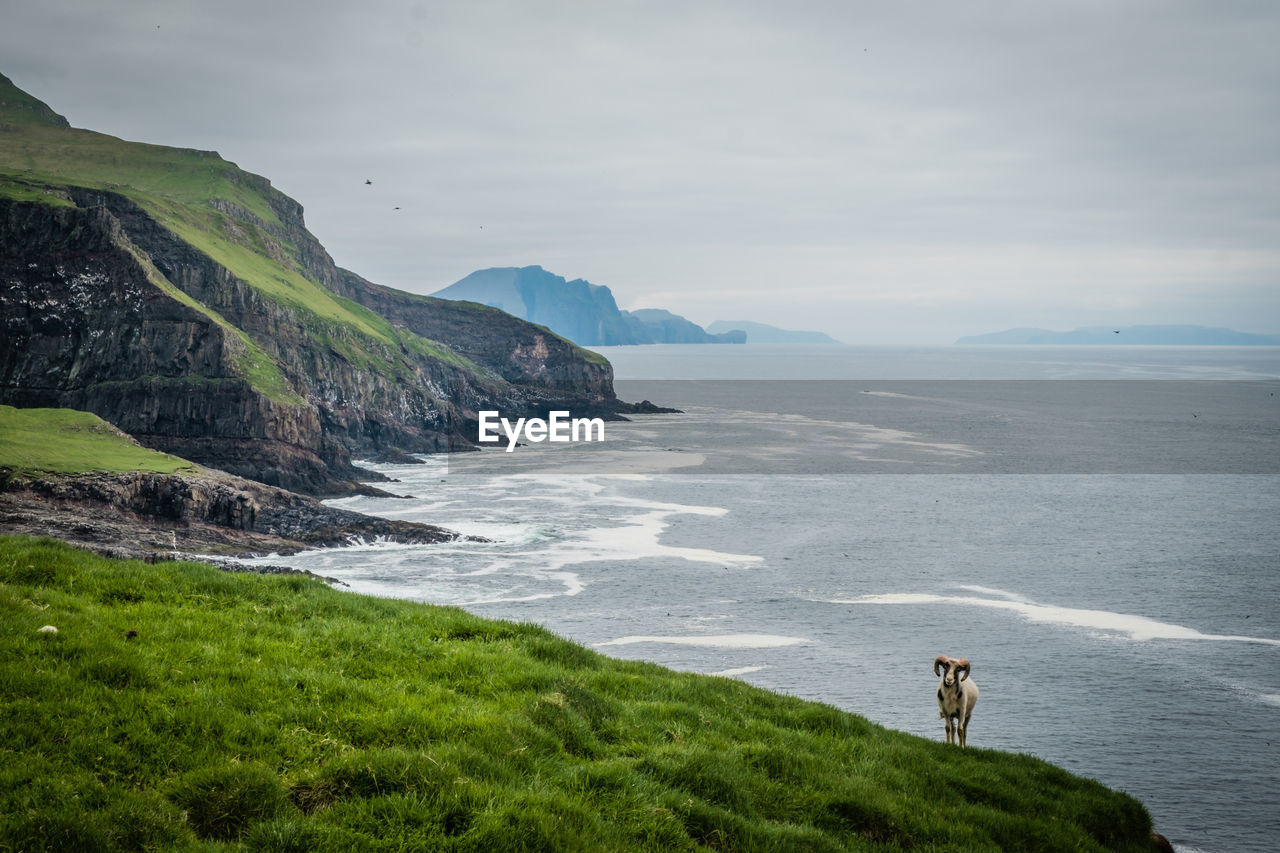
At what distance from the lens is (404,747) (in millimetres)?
9398

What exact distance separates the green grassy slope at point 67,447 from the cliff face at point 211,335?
16285mm

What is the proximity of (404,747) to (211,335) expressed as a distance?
9307 cm

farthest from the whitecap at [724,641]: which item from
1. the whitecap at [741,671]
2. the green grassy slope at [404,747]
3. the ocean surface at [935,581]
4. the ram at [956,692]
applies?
the green grassy slope at [404,747]

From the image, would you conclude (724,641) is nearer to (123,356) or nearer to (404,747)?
(404,747)

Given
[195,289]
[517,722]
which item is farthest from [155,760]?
[195,289]

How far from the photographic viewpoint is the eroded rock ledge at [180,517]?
49.0 m

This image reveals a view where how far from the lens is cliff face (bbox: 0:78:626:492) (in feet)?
281

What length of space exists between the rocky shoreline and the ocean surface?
405 cm

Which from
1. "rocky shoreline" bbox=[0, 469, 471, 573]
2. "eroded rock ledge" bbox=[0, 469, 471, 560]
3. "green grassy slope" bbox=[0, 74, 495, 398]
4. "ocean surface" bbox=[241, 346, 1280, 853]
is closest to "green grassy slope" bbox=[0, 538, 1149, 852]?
"ocean surface" bbox=[241, 346, 1280, 853]

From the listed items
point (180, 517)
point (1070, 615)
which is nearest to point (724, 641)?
point (1070, 615)

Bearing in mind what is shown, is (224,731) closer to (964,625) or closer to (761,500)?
(964,625)

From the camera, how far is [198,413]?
85.9 metres

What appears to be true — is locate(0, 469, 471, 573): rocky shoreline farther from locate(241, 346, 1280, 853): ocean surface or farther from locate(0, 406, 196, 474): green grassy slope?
locate(241, 346, 1280, 853): ocean surface

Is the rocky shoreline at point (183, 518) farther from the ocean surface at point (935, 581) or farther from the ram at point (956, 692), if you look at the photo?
the ram at point (956, 692)
